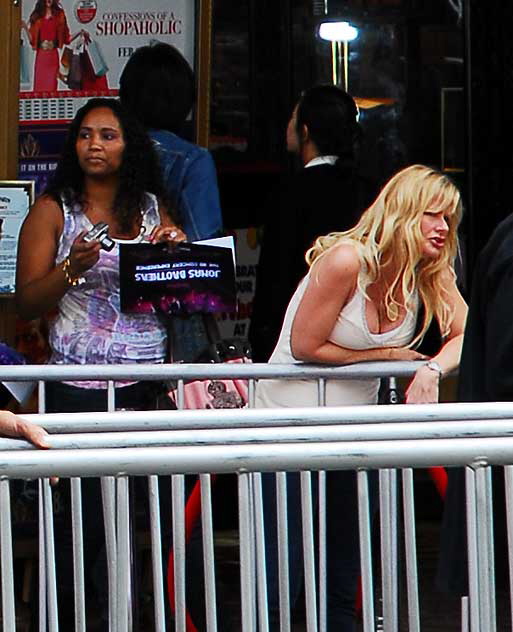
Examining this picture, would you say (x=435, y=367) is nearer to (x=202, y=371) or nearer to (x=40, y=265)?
(x=202, y=371)

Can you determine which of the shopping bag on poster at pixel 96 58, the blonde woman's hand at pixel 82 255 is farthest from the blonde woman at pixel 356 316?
the shopping bag on poster at pixel 96 58

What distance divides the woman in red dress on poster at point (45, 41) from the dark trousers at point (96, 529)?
5.21 feet

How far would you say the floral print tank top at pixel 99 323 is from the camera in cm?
590

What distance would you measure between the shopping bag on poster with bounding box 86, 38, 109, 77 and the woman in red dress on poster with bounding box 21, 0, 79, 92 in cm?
8

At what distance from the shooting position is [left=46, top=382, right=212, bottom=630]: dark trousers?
550cm

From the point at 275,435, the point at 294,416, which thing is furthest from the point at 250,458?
the point at 294,416

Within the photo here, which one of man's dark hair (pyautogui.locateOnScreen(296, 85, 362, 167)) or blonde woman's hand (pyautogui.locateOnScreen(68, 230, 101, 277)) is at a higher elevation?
man's dark hair (pyautogui.locateOnScreen(296, 85, 362, 167))

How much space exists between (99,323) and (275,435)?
7.66 ft

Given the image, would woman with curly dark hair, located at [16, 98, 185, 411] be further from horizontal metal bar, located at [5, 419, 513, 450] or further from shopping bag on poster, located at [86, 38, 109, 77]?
horizontal metal bar, located at [5, 419, 513, 450]

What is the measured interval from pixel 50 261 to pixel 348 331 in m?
1.12

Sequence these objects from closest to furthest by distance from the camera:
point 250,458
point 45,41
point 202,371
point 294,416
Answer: point 250,458 → point 294,416 → point 202,371 → point 45,41

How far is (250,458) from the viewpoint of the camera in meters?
3.42

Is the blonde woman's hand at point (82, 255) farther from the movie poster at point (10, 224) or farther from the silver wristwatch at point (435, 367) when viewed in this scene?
the silver wristwatch at point (435, 367)

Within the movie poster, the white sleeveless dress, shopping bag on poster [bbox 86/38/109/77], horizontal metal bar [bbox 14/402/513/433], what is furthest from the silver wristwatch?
shopping bag on poster [bbox 86/38/109/77]
